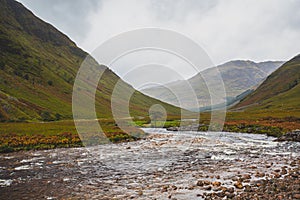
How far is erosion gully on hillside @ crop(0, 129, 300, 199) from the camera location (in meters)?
16.5

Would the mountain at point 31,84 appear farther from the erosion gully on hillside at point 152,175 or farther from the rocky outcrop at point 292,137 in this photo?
the rocky outcrop at point 292,137

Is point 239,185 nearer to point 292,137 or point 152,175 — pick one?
point 152,175

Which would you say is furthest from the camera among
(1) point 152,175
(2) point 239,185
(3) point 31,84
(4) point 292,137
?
(3) point 31,84

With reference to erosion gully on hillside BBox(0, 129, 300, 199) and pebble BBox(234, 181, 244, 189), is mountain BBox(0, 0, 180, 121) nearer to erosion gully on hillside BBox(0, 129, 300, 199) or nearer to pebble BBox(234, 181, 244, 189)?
erosion gully on hillside BBox(0, 129, 300, 199)

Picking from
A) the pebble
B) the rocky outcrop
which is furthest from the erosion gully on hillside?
the rocky outcrop

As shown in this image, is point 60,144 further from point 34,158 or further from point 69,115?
point 69,115

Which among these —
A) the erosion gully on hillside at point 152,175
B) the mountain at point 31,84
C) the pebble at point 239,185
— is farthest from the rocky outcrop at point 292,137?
the mountain at point 31,84

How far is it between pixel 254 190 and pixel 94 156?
19789 millimetres

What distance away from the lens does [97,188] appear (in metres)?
18.2

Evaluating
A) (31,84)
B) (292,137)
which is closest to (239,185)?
(292,137)

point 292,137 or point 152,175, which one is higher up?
point 292,137

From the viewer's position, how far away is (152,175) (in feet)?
70.6

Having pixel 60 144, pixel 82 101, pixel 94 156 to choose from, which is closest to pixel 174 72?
pixel 94 156

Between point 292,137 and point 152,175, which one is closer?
point 152,175
